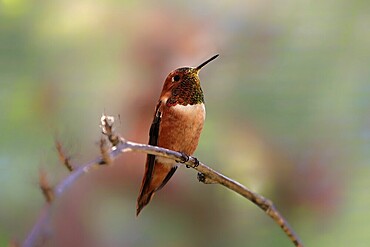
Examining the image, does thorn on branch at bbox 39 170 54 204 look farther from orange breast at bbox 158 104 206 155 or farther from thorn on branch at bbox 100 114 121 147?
orange breast at bbox 158 104 206 155

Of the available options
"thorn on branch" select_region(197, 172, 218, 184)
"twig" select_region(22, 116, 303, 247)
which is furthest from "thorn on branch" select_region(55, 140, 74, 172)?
"thorn on branch" select_region(197, 172, 218, 184)

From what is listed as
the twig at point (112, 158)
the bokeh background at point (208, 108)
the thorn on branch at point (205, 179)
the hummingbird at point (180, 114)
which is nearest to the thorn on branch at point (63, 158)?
the twig at point (112, 158)

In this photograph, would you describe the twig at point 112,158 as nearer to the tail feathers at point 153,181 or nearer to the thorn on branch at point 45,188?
the thorn on branch at point 45,188

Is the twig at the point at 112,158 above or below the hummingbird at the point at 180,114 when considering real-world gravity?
below

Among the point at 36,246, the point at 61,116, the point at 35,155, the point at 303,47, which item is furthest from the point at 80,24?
the point at 36,246

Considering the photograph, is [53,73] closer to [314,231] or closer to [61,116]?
[61,116]

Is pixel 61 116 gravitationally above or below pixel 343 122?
below

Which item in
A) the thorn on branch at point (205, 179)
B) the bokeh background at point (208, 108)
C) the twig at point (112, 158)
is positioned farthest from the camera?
the bokeh background at point (208, 108)
